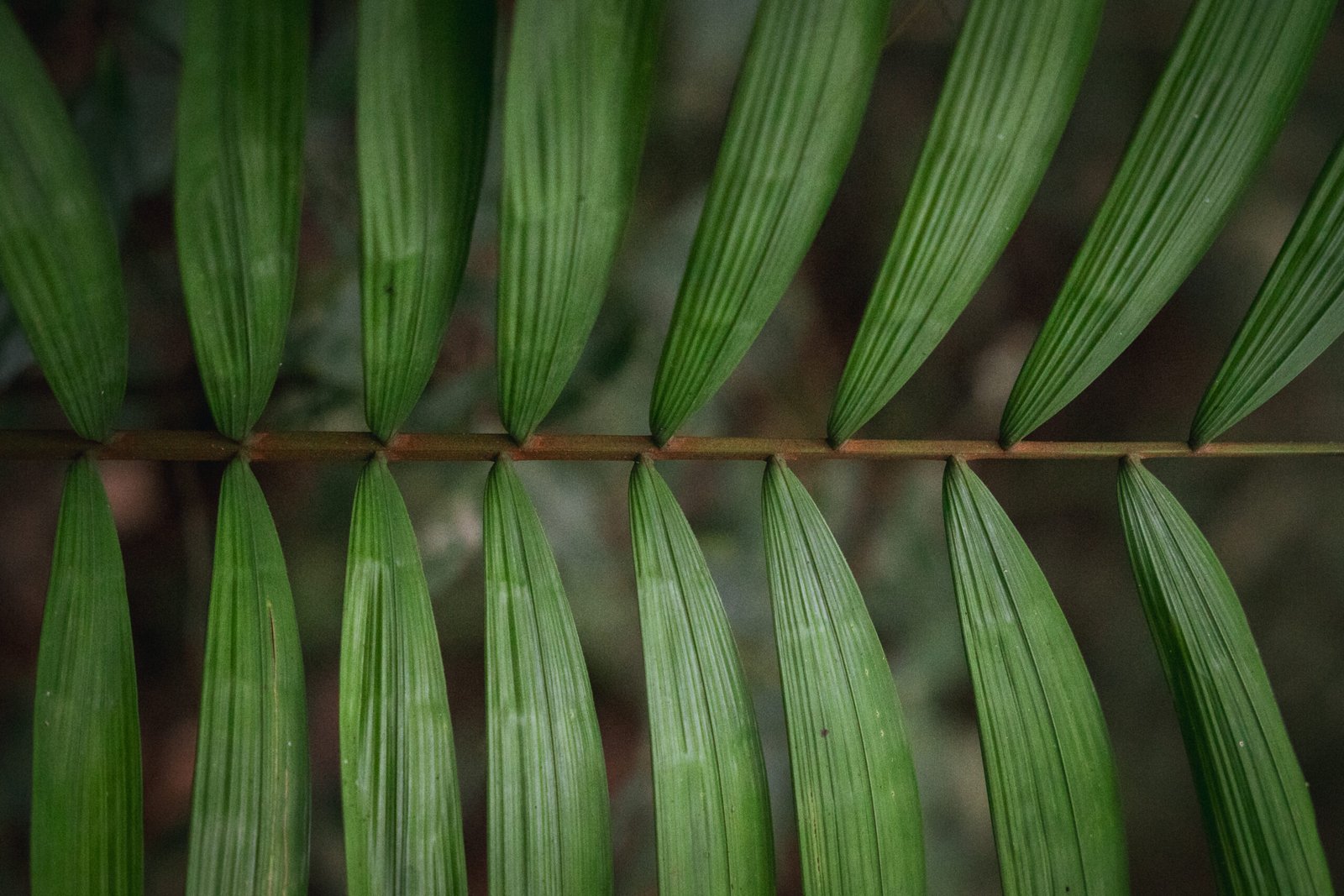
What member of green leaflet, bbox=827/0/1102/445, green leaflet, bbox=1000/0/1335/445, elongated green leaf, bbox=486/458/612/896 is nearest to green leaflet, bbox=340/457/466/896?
elongated green leaf, bbox=486/458/612/896

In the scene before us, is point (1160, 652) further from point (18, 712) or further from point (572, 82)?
point (18, 712)

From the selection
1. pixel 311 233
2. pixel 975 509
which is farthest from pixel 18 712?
pixel 975 509

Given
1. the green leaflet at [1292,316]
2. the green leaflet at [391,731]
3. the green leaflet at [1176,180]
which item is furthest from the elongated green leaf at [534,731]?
the green leaflet at [1292,316]

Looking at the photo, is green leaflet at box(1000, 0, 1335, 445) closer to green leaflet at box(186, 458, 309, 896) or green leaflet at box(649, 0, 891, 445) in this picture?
green leaflet at box(649, 0, 891, 445)

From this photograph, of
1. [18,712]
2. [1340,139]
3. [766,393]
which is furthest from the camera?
Result: [766,393]

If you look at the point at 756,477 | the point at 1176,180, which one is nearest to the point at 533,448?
the point at 756,477

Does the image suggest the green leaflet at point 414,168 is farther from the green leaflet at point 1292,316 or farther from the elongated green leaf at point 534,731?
the green leaflet at point 1292,316
